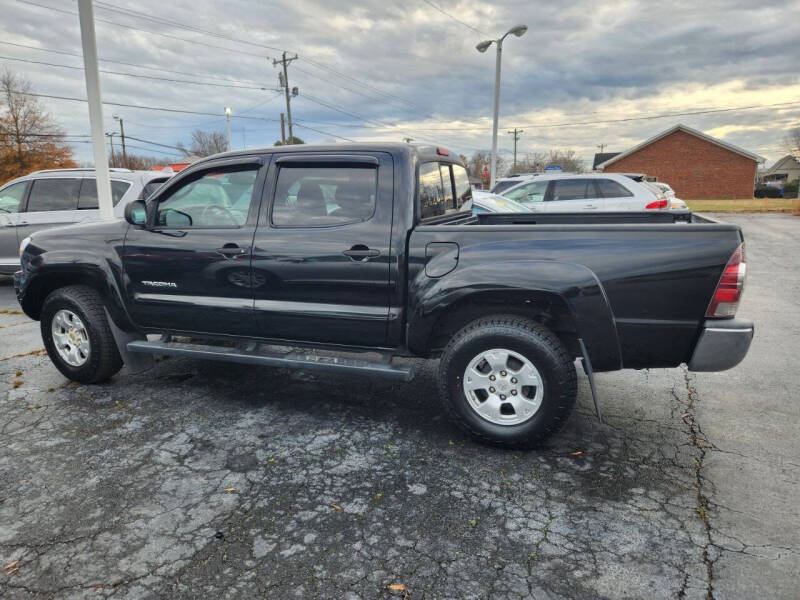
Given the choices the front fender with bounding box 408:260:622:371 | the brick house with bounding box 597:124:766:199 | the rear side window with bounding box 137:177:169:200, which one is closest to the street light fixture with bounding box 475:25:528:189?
the rear side window with bounding box 137:177:169:200

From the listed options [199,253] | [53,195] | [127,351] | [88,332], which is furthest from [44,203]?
[199,253]

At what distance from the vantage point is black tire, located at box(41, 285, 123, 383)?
14.2 feet

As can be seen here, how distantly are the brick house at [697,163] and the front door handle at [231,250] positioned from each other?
48.6 meters

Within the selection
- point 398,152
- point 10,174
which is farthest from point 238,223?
point 10,174

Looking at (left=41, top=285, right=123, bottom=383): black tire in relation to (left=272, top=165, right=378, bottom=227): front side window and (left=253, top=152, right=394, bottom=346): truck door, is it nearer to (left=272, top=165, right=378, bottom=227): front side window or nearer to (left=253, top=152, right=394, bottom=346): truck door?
(left=253, top=152, right=394, bottom=346): truck door

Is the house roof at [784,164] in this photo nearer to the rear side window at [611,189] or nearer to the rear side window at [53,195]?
the rear side window at [611,189]

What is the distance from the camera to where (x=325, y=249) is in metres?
3.61

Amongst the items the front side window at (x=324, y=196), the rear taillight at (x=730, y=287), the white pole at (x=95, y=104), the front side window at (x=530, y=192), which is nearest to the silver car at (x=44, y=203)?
the white pole at (x=95, y=104)

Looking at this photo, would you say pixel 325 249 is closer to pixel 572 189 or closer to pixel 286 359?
pixel 286 359

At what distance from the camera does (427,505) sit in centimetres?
279

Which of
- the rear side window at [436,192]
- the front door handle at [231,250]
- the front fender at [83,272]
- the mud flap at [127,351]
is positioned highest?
the rear side window at [436,192]

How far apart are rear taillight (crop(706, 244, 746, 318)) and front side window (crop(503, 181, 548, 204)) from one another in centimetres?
964

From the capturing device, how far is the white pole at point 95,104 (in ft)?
→ 25.0

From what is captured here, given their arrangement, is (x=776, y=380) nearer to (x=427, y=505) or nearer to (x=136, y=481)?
(x=427, y=505)
